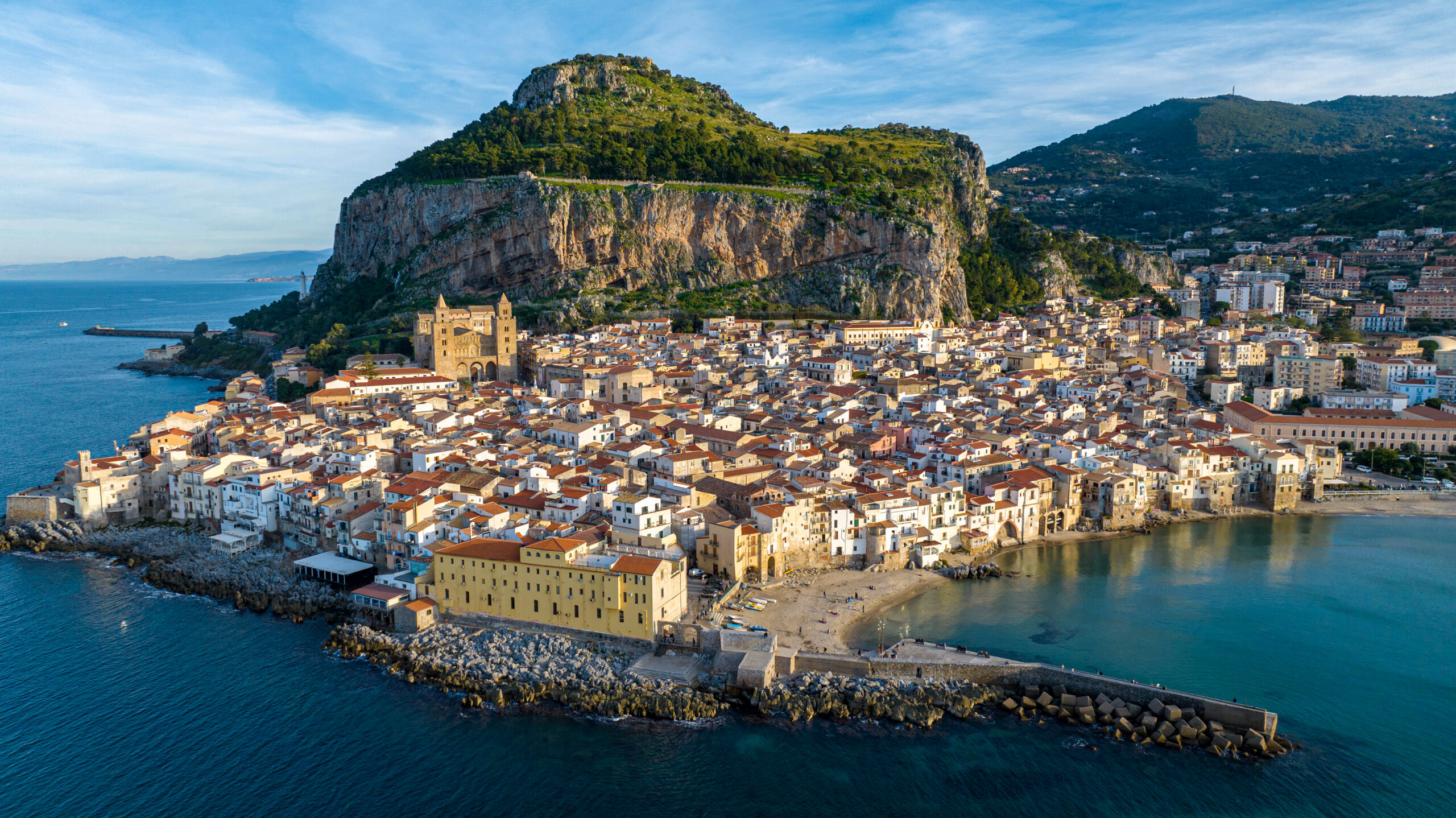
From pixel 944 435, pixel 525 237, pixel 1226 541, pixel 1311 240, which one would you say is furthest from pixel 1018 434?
pixel 1311 240

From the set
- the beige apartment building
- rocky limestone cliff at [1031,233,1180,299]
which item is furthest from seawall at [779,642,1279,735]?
rocky limestone cliff at [1031,233,1180,299]

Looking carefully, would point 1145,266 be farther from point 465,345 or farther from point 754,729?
point 754,729

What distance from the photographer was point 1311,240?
314ft

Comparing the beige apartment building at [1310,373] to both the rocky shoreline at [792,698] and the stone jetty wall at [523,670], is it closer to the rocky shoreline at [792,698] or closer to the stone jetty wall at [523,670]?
the rocky shoreline at [792,698]

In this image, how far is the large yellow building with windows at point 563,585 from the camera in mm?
22359

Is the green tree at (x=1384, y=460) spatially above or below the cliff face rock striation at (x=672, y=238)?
below

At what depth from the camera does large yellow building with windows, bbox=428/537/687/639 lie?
22359 millimetres

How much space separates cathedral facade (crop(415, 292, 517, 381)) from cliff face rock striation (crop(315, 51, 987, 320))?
29.6 ft

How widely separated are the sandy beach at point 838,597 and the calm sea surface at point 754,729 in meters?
0.81

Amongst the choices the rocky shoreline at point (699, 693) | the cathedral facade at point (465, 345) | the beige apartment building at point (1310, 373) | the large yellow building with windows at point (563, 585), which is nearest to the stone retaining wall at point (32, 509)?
the rocky shoreline at point (699, 693)

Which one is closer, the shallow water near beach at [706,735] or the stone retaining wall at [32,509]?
the shallow water near beach at [706,735]

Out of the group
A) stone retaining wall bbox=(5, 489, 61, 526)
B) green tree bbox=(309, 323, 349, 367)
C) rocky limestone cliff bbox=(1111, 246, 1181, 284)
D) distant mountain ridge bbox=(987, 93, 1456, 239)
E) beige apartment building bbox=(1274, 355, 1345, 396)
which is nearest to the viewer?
stone retaining wall bbox=(5, 489, 61, 526)

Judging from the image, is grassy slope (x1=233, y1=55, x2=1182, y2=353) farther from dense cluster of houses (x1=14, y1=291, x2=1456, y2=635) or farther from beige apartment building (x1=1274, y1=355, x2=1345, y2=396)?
beige apartment building (x1=1274, y1=355, x2=1345, y2=396)

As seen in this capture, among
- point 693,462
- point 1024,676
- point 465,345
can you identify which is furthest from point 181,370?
point 1024,676
